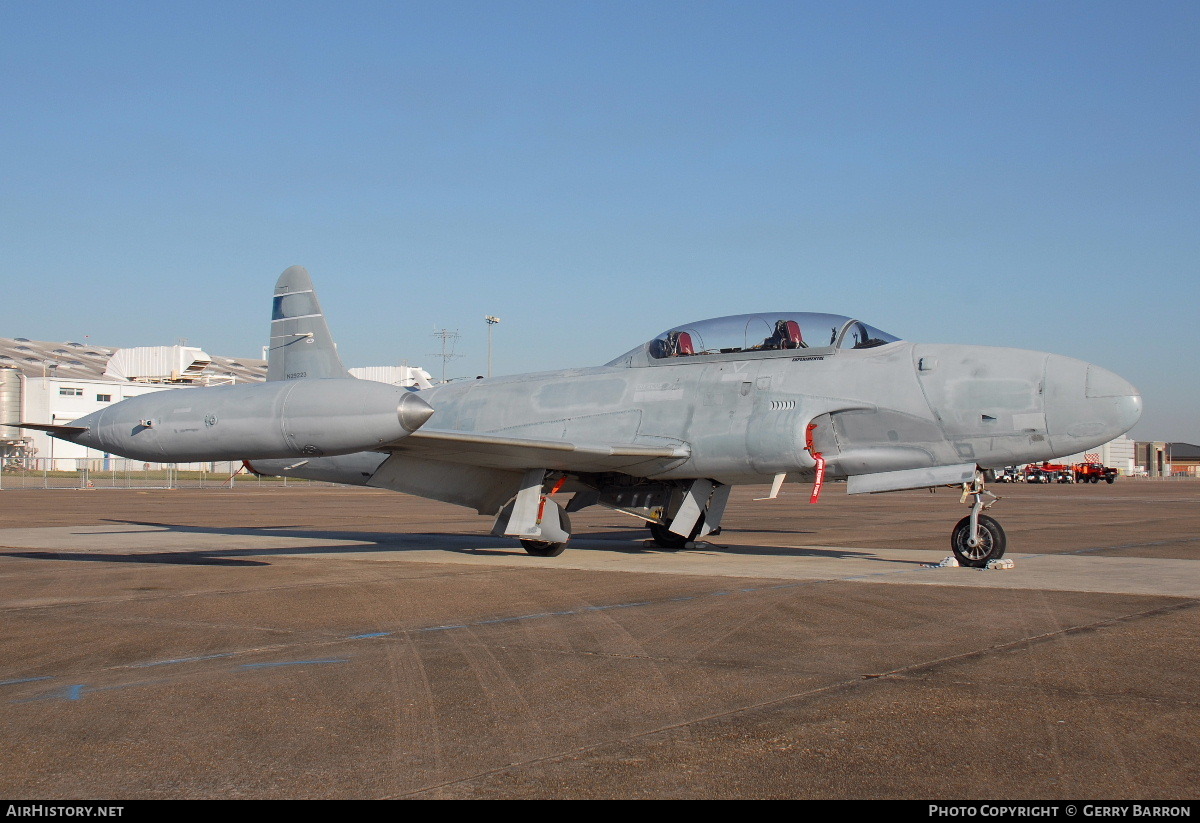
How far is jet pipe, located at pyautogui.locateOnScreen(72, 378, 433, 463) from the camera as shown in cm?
1034

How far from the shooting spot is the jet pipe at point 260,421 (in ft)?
33.9

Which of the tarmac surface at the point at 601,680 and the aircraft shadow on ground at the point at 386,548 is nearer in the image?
the tarmac surface at the point at 601,680

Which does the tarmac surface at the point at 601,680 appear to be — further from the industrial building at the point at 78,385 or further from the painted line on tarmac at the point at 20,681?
the industrial building at the point at 78,385

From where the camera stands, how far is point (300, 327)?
1723cm

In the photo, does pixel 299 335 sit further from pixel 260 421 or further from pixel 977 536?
pixel 977 536

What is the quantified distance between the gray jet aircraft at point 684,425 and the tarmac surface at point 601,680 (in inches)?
53.7

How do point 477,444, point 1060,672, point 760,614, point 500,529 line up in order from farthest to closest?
1. point 500,529
2. point 477,444
3. point 760,614
4. point 1060,672

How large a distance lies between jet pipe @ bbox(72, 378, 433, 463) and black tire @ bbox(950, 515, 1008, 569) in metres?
6.64

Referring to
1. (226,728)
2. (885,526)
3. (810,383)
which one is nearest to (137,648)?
(226,728)

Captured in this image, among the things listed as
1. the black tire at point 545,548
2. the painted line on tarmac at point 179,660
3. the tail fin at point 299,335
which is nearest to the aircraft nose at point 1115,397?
the black tire at point 545,548

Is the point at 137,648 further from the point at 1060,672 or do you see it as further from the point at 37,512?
the point at 37,512

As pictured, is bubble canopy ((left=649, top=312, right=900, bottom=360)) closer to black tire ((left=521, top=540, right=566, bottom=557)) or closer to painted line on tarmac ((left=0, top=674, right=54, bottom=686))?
black tire ((left=521, top=540, right=566, bottom=557))

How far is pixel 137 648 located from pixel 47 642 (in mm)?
796
